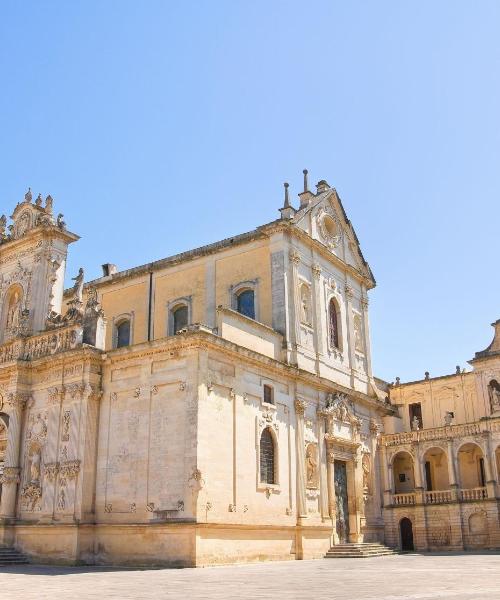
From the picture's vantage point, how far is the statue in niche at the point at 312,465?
27.4 meters

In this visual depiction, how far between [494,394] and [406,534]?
27.6 ft

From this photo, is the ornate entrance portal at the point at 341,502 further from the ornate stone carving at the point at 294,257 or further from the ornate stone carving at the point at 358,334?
the ornate stone carving at the point at 294,257

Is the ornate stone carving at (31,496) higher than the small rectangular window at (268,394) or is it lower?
lower

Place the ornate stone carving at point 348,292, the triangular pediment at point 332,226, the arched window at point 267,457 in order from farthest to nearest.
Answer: the ornate stone carving at point 348,292
the triangular pediment at point 332,226
the arched window at point 267,457

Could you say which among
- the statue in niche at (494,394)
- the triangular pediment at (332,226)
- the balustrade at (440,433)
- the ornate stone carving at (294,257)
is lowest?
the balustrade at (440,433)

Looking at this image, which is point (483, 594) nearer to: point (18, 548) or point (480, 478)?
point (18, 548)

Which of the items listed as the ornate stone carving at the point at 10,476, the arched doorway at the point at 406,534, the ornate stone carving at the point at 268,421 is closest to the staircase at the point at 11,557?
the ornate stone carving at the point at 10,476

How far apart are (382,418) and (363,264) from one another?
814 cm

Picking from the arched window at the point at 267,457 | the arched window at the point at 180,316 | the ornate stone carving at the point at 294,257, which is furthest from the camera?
the arched window at the point at 180,316

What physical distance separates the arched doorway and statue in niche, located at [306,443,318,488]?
7.81 meters

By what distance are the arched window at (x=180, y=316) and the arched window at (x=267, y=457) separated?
7623 mm

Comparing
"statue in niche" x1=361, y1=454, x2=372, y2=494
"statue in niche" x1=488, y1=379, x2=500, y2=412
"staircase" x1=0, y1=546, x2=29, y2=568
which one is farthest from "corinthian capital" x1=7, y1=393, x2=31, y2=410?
"statue in niche" x1=488, y1=379, x2=500, y2=412

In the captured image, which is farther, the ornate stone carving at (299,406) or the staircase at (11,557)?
the ornate stone carving at (299,406)

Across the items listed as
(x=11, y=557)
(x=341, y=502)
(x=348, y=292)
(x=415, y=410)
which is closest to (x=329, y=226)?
(x=348, y=292)
